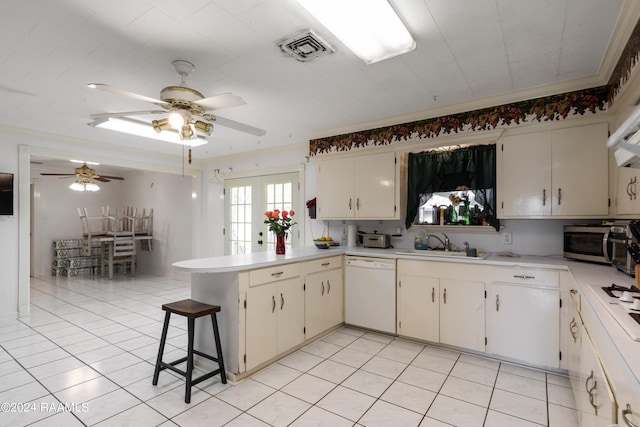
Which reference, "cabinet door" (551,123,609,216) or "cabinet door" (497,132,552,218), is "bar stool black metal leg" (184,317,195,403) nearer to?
"cabinet door" (497,132,552,218)

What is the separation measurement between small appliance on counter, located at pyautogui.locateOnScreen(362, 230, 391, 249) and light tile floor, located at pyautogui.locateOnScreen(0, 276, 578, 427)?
1.02 m

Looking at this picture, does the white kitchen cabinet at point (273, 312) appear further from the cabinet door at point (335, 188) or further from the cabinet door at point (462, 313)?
the cabinet door at point (462, 313)

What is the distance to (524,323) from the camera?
107 inches

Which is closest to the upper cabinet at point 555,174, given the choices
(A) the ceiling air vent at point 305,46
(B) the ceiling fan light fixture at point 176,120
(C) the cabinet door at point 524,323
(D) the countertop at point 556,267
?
(D) the countertop at point 556,267

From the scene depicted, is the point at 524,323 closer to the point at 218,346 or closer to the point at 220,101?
the point at 218,346

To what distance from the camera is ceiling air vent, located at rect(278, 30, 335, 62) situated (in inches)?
79.8

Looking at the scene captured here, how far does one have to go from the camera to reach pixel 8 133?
4031 millimetres

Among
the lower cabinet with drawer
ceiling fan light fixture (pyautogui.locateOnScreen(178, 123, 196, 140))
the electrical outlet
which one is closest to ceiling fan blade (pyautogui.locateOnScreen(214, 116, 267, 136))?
ceiling fan light fixture (pyautogui.locateOnScreen(178, 123, 196, 140))

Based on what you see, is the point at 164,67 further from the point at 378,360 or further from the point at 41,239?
→ the point at 41,239

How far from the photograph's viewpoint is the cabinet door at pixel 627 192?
2.08 meters

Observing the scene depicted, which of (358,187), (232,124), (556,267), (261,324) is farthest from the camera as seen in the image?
(358,187)

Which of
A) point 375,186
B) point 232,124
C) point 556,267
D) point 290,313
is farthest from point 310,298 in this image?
point 556,267

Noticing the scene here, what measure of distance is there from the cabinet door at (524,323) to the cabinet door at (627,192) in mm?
789

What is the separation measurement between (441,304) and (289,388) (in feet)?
5.38
